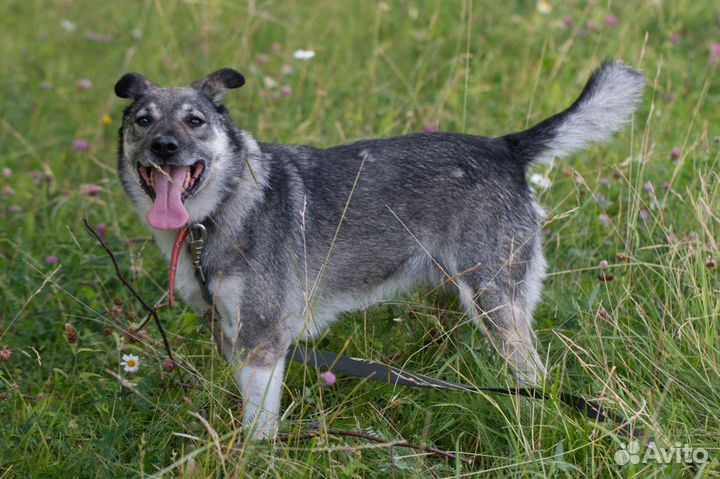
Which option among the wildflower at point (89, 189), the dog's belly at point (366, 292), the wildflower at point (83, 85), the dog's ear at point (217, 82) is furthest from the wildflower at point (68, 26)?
the dog's belly at point (366, 292)

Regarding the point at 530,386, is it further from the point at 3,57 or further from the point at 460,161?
the point at 3,57

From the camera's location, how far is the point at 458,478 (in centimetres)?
269

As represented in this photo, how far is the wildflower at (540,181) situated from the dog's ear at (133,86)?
191 centimetres

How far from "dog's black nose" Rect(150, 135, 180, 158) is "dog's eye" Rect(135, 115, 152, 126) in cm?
26

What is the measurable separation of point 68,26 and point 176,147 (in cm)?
487

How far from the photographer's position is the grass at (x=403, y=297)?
293cm

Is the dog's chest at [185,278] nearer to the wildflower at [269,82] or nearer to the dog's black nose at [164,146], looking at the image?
the dog's black nose at [164,146]

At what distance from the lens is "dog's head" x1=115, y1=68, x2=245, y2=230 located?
3.22m

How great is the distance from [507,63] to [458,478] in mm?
4042

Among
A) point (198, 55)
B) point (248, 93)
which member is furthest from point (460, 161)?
point (198, 55)

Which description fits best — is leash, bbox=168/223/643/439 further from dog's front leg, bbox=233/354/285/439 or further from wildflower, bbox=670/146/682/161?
wildflower, bbox=670/146/682/161

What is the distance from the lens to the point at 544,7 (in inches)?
252

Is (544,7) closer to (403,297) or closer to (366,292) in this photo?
(403,297)

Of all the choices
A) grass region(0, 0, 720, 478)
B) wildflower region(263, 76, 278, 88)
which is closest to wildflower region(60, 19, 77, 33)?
grass region(0, 0, 720, 478)
